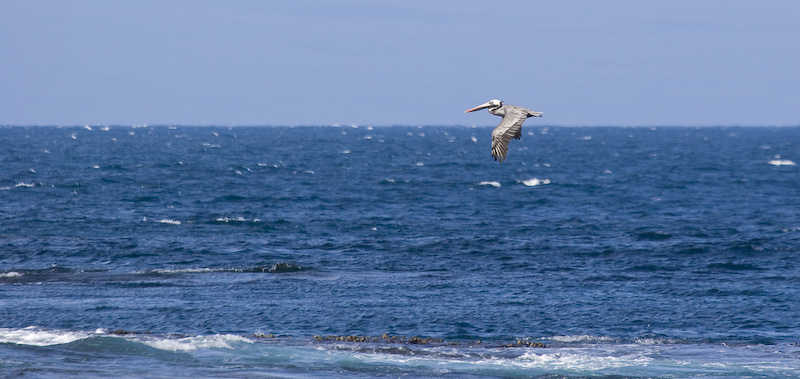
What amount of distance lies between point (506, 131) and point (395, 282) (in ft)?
62.8

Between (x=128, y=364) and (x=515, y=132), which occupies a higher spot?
(x=515, y=132)

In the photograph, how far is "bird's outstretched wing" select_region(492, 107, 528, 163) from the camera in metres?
18.9

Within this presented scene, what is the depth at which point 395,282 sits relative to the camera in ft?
125

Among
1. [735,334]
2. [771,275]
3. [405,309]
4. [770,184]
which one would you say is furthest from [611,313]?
[770,184]

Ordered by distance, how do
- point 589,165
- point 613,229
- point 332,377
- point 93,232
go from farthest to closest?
point 589,165
point 613,229
point 93,232
point 332,377

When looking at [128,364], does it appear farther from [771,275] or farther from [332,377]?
[771,275]

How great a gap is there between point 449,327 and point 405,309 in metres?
2.64

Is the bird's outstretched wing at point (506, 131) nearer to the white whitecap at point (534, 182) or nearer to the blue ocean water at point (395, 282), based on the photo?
the blue ocean water at point (395, 282)

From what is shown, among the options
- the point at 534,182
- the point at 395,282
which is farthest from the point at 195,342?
the point at 534,182

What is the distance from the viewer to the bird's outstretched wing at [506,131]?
62.1ft

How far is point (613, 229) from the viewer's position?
55.6 m

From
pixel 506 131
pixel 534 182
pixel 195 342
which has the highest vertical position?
pixel 506 131
